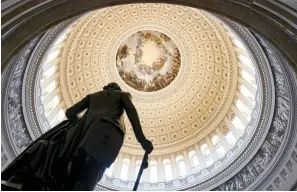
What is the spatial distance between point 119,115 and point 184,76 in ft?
64.7

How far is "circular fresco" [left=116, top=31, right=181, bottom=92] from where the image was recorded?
24.6m

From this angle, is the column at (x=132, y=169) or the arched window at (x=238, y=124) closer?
the arched window at (x=238, y=124)

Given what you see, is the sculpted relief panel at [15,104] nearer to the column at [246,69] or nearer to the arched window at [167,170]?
the arched window at [167,170]

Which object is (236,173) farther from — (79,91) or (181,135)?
(79,91)

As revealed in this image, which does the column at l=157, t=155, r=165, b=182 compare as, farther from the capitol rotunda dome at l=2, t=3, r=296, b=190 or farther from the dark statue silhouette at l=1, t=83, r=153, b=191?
the dark statue silhouette at l=1, t=83, r=153, b=191

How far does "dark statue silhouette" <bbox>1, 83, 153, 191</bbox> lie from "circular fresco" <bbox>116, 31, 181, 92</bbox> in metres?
19.9

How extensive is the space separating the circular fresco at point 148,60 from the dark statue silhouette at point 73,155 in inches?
782

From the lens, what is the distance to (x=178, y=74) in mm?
24812

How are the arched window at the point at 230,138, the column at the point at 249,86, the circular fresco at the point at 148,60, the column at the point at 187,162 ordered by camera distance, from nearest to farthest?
the column at the point at 249,86
the arched window at the point at 230,138
the column at the point at 187,162
the circular fresco at the point at 148,60

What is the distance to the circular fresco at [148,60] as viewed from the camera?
24.6 meters

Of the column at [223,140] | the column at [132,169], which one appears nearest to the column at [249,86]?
the column at [223,140]

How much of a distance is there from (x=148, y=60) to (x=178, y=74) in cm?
255

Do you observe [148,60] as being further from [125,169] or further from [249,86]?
[249,86]

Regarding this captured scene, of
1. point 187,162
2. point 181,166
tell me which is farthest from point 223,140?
point 181,166
